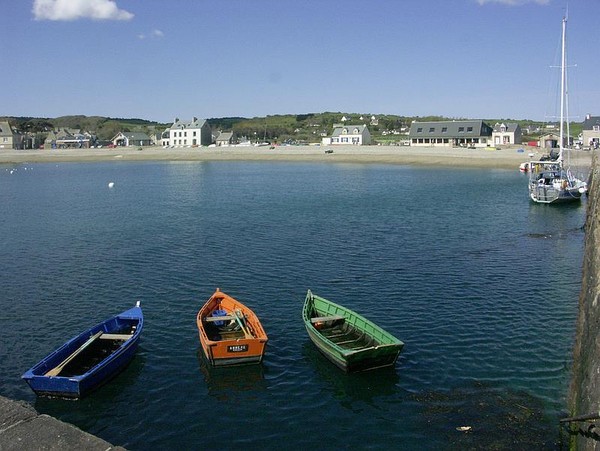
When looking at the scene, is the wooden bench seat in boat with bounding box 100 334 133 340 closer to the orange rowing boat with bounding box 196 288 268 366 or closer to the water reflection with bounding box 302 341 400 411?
the orange rowing boat with bounding box 196 288 268 366

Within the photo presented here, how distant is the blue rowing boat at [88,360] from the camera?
16.2 meters

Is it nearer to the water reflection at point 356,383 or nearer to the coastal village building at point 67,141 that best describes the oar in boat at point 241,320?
the water reflection at point 356,383

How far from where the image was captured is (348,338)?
63.7 ft

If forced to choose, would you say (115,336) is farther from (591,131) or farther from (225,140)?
(225,140)

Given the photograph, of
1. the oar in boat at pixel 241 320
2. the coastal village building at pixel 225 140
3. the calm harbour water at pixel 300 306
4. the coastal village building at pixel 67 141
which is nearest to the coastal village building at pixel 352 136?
the coastal village building at pixel 225 140

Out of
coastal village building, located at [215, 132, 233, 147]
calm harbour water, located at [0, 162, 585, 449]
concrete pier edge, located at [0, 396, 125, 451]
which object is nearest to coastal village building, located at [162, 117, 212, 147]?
coastal village building, located at [215, 132, 233, 147]

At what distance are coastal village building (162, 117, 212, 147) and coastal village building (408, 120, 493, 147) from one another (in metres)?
69.2

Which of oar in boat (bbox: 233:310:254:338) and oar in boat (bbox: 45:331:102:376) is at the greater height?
oar in boat (bbox: 233:310:254:338)

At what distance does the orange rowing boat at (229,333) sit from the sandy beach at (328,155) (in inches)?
2779

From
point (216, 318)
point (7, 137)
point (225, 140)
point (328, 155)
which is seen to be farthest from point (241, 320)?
point (7, 137)

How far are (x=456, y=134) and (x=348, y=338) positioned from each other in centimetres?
12360

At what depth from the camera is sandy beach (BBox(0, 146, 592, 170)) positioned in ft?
346

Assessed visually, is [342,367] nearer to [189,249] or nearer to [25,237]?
[189,249]

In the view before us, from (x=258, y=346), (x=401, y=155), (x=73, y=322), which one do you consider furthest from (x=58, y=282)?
(x=401, y=155)
